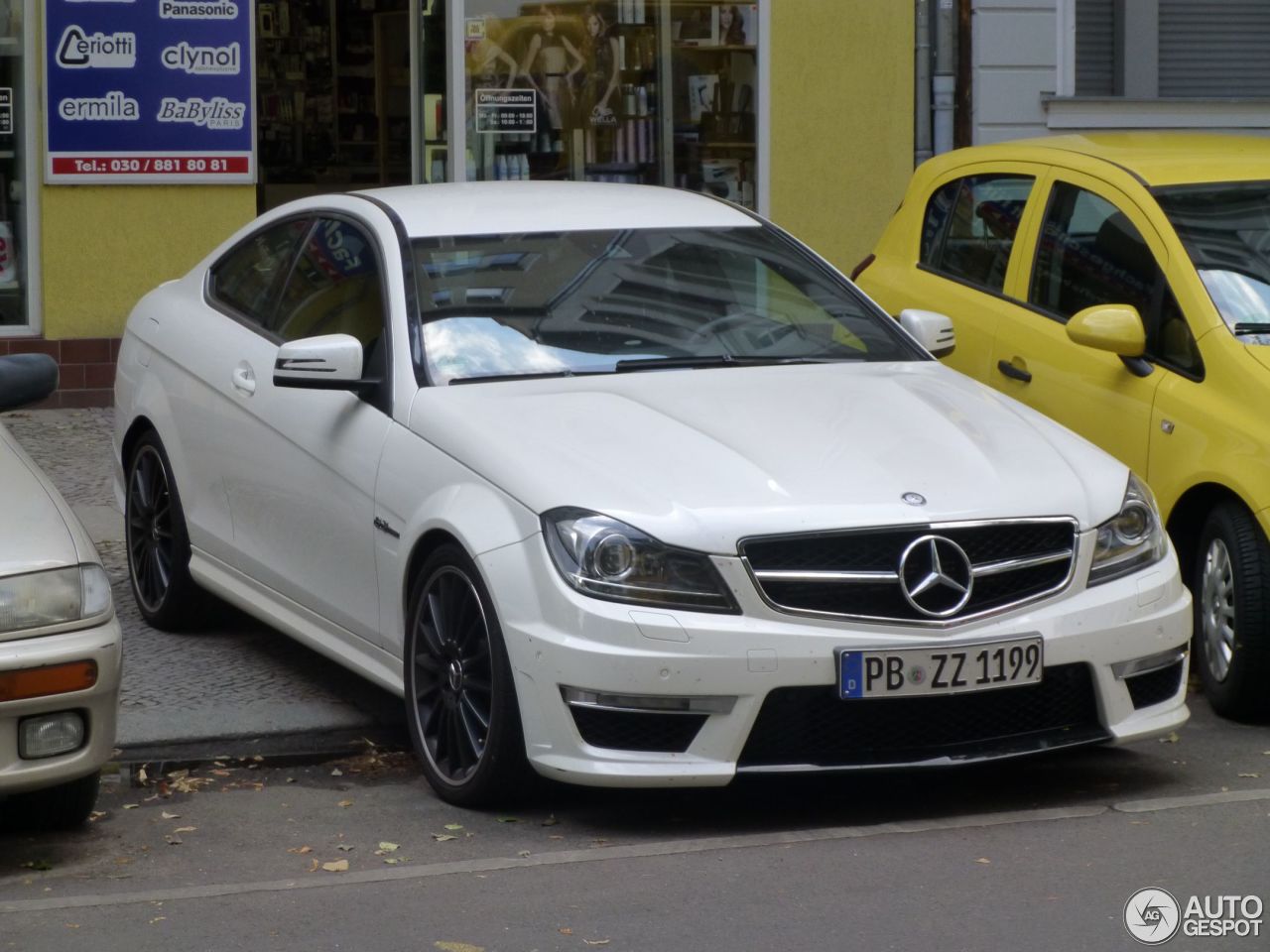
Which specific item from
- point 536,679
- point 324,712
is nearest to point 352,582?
point 324,712

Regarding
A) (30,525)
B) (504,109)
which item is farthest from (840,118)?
(30,525)

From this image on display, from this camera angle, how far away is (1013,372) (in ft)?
24.9

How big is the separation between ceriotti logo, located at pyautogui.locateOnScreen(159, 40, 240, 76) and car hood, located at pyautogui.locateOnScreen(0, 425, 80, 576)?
711 centimetres

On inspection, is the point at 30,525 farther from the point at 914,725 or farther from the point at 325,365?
the point at 914,725

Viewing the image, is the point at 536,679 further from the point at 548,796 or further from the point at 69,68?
the point at 69,68

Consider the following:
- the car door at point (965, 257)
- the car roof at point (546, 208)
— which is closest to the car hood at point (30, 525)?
the car roof at point (546, 208)

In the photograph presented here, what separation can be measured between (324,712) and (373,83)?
8.73 m

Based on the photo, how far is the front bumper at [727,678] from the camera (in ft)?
16.6

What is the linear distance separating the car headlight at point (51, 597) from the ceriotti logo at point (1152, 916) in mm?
2474

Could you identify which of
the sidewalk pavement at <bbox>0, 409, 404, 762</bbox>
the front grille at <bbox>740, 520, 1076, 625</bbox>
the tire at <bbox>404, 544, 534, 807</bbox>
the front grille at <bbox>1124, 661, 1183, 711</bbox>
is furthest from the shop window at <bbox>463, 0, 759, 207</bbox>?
the front grille at <bbox>740, 520, 1076, 625</bbox>

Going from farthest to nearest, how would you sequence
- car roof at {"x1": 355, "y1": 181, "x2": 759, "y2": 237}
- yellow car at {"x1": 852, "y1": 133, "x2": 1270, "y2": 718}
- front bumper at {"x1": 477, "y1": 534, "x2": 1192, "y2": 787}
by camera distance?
car roof at {"x1": 355, "y1": 181, "x2": 759, "y2": 237} → yellow car at {"x1": 852, "y1": 133, "x2": 1270, "y2": 718} → front bumper at {"x1": 477, "y1": 534, "x2": 1192, "y2": 787}

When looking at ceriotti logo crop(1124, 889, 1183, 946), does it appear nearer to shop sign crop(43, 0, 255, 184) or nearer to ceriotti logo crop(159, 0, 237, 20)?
shop sign crop(43, 0, 255, 184)

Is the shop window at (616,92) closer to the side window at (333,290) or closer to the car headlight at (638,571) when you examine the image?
the side window at (333,290)

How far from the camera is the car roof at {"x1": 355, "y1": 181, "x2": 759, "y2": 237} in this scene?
6.68m
